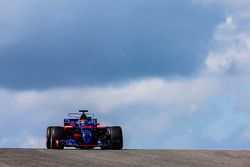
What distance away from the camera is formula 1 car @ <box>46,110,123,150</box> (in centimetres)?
3019

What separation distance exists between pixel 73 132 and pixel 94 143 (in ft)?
4.28

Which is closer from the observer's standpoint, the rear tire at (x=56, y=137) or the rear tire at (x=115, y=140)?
the rear tire at (x=56, y=137)

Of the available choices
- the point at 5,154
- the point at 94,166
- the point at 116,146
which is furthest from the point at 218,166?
the point at 116,146

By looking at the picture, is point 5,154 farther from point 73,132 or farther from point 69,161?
point 73,132

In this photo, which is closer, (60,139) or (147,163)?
(147,163)

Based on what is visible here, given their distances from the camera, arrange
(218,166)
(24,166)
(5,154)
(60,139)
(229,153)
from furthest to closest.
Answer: (60,139) → (229,153) → (5,154) → (218,166) → (24,166)

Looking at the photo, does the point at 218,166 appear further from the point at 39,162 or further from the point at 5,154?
the point at 5,154

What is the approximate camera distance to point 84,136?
101 ft

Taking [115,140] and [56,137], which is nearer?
[56,137]

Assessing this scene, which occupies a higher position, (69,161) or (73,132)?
(73,132)

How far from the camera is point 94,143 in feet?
101

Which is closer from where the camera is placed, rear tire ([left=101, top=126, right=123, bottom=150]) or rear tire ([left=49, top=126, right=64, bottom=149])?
rear tire ([left=49, top=126, right=64, bottom=149])

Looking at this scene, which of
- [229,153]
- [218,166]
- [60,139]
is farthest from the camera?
[60,139]

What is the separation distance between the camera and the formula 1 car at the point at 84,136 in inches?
1188
